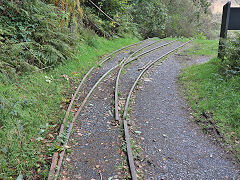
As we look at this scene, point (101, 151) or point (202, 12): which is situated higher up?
point (202, 12)

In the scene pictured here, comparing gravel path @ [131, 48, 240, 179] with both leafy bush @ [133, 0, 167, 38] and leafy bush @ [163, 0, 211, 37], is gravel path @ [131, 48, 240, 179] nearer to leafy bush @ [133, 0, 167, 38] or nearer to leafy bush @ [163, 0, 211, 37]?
leafy bush @ [133, 0, 167, 38]

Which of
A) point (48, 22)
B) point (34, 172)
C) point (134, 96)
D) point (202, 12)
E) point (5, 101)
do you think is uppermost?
point (202, 12)

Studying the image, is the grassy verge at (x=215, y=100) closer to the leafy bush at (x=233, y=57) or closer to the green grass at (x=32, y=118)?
the leafy bush at (x=233, y=57)

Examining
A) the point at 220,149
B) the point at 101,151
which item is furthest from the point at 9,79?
the point at 220,149

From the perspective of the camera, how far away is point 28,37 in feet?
24.4

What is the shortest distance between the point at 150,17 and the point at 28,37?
50.1 ft

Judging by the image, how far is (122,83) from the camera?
26.0ft

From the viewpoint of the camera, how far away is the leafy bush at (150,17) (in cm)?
1984

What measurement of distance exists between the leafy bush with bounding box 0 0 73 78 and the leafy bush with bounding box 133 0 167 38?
41.9 ft

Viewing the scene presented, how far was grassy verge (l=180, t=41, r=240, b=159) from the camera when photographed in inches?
203

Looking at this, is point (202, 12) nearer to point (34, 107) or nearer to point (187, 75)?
point (187, 75)

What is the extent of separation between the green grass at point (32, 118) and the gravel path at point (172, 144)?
1.98 m

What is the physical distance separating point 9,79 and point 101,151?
348 cm

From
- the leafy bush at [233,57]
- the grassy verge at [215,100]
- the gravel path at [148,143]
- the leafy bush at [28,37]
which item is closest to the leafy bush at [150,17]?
the grassy verge at [215,100]
